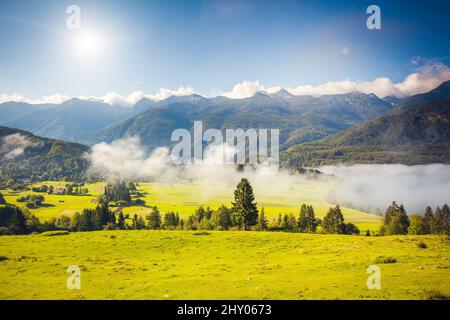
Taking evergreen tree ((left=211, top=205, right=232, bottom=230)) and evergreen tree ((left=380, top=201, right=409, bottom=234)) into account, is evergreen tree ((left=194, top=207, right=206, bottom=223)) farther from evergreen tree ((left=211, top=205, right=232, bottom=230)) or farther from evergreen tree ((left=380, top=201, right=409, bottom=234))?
evergreen tree ((left=380, top=201, right=409, bottom=234))

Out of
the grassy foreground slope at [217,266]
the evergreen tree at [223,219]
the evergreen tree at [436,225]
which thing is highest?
the grassy foreground slope at [217,266]

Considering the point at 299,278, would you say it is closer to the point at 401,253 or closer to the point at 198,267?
the point at 198,267

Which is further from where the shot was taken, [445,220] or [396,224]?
[445,220]

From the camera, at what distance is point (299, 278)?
91.1ft

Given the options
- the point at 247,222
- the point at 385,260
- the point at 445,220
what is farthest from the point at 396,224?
the point at 385,260

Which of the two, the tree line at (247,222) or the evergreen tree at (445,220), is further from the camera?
the evergreen tree at (445,220)

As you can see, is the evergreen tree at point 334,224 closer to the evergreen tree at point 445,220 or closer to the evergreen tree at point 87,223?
the evergreen tree at point 445,220

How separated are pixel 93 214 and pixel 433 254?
11052 centimetres

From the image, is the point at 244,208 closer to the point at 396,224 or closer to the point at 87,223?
the point at 396,224

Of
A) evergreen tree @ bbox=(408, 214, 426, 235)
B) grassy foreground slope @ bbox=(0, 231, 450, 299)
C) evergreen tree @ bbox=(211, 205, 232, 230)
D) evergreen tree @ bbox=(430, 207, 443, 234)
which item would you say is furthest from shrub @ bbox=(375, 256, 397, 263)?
evergreen tree @ bbox=(430, 207, 443, 234)

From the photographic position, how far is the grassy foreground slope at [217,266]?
23.9 meters

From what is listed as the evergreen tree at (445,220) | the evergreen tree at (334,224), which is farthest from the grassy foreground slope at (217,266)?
the evergreen tree at (445,220)

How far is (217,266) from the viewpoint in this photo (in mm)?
34906
